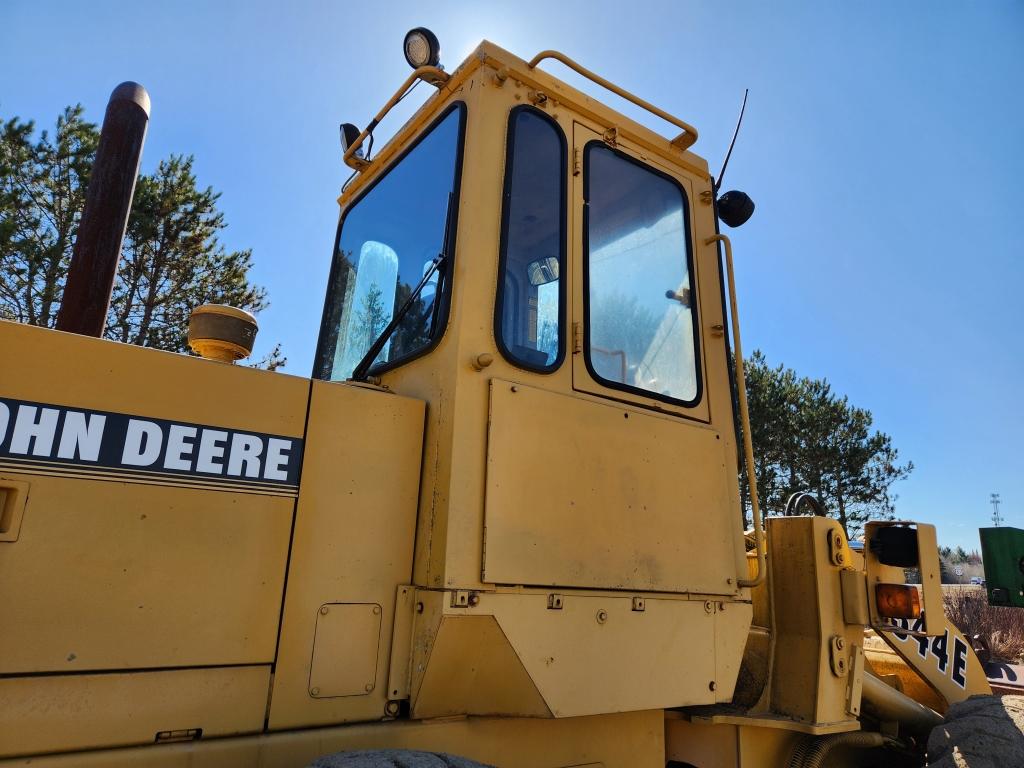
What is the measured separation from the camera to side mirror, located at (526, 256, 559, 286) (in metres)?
2.36

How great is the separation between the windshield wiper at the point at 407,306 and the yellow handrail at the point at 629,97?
0.67 metres

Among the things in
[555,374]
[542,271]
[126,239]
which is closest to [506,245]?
[542,271]

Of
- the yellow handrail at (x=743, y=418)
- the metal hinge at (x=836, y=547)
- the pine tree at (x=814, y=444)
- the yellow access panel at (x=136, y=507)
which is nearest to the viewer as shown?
the yellow access panel at (x=136, y=507)

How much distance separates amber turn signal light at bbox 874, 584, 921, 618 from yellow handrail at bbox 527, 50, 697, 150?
2031 mm

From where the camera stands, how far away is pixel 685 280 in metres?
2.85

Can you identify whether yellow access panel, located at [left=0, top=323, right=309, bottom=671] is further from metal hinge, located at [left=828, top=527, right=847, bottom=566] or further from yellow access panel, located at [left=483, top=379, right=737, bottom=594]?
metal hinge, located at [left=828, top=527, right=847, bottom=566]

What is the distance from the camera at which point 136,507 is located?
1670 mm

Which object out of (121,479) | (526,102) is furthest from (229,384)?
(526,102)

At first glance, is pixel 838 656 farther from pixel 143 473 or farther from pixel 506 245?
pixel 143 473

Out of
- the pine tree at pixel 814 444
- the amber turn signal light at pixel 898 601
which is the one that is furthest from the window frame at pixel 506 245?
the pine tree at pixel 814 444

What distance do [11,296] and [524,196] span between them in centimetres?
1180

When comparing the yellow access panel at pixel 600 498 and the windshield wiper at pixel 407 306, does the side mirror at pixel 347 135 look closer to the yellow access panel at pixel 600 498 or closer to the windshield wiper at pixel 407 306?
the windshield wiper at pixel 407 306

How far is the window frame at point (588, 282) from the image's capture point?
2373mm

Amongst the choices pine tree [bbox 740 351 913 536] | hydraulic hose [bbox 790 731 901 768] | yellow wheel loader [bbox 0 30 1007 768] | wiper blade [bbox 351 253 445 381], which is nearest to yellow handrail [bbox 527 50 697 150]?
yellow wheel loader [bbox 0 30 1007 768]
